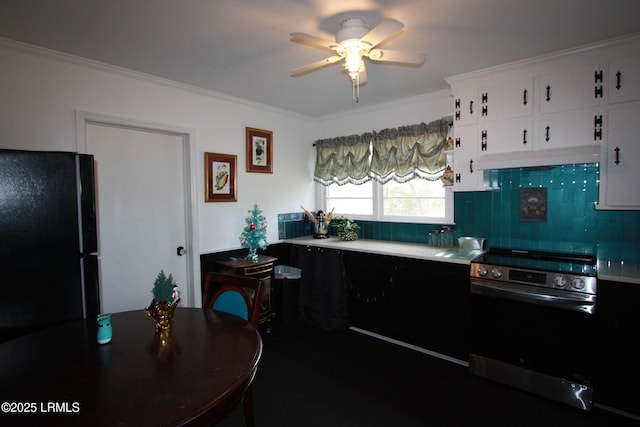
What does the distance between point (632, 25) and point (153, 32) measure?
292cm

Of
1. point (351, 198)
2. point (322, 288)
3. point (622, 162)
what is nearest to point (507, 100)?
point (622, 162)

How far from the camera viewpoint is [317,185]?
442 centimetres

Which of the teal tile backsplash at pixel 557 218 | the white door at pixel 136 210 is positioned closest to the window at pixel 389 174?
the teal tile backsplash at pixel 557 218

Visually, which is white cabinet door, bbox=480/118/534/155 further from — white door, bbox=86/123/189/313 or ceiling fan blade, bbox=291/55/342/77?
white door, bbox=86/123/189/313

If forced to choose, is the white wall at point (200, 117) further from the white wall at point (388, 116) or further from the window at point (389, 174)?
the window at point (389, 174)

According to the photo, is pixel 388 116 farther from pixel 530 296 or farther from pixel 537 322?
pixel 537 322

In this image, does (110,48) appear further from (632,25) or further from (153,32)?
(632,25)

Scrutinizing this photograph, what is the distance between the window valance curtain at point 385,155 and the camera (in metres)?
3.29

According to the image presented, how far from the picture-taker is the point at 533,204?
2.79 m

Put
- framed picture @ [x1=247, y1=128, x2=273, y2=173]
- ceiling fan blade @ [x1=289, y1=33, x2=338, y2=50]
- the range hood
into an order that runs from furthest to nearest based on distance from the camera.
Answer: framed picture @ [x1=247, y1=128, x2=273, y2=173] < the range hood < ceiling fan blade @ [x1=289, y1=33, x2=338, y2=50]

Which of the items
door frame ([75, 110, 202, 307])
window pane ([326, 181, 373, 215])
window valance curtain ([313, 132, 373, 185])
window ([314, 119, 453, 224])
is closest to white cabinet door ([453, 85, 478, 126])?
window ([314, 119, 453, 224])

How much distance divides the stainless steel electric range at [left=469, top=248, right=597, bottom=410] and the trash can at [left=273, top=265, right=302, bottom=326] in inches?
72.0

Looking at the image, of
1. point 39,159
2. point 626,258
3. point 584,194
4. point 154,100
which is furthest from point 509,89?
point 39,159

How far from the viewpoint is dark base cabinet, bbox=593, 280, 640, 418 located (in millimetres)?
2008
